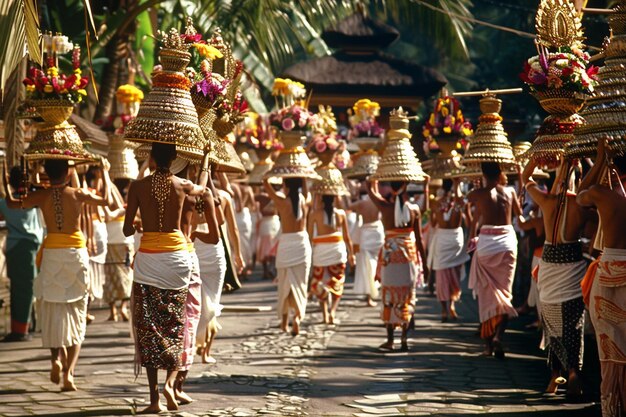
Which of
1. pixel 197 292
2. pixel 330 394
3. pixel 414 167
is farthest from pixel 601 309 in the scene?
pixel 414 167

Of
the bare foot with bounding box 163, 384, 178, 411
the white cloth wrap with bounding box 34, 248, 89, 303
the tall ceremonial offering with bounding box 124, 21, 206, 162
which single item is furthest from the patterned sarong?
the white cloth wrap with bounding box 34, 248, 89, 303

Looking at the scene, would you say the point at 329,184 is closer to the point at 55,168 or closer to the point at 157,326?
the point at 55,168

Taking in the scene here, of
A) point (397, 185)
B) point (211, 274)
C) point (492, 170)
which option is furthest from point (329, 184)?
point (211, 274)

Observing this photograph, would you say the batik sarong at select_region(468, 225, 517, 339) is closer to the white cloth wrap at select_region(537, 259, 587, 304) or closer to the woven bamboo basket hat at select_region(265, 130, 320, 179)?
the white cloth wrap at select_region(537, 259, 587, 304)

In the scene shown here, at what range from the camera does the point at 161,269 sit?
29.3ft

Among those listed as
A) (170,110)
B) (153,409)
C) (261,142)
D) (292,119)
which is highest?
(261,142)

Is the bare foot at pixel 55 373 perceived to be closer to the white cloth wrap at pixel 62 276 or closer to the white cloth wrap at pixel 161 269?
the white cloth wrap at pixel 62 276

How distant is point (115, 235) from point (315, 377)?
235 inches

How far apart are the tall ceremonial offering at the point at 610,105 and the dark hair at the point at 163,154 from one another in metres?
3.12

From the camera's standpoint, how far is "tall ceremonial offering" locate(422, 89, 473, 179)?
1608cm

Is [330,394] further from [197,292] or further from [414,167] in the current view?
[414,167]

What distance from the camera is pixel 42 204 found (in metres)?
10.4

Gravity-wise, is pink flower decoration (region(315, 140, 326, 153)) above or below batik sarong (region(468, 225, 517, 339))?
above

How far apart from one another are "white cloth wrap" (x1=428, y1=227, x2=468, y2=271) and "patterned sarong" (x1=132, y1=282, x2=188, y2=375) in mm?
8053
